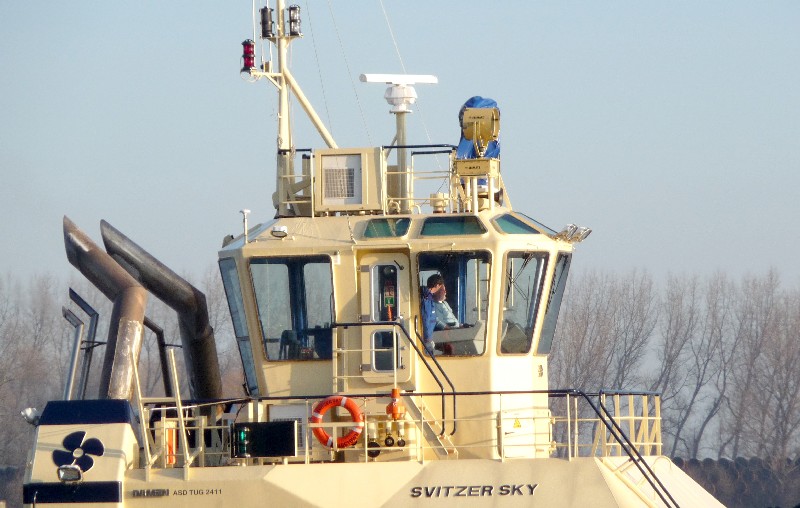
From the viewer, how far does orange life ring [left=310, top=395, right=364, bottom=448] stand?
1770cm

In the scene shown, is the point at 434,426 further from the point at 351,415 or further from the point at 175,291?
the point at 175,291

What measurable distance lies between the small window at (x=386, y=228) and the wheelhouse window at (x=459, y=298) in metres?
0.49

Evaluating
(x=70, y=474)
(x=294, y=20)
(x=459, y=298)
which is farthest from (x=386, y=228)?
(x=70, y=474)

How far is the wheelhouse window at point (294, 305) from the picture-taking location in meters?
19.1

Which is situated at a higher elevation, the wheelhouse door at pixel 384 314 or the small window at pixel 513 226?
the small window at pixel 513 226

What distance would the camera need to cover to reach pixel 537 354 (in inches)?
770

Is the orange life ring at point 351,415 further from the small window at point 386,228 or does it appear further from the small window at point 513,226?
the small window at point 513,226

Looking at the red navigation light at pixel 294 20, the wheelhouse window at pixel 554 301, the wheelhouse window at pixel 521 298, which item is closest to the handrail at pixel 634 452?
the wheelhouse window at pixel 521 298

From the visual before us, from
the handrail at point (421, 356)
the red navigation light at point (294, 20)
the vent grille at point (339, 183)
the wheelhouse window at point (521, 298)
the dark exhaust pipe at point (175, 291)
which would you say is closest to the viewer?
the handrail at point (421, 356)

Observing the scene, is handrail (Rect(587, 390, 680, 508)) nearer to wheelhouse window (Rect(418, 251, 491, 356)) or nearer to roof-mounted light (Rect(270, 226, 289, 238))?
wheelhouse window (Rect(418, 251, 491, 356))

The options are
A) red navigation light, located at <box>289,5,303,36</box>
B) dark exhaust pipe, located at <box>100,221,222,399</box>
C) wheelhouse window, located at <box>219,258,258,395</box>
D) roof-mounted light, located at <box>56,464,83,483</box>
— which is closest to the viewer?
roof-mounted light, located at <box>56,464,83,483</box>

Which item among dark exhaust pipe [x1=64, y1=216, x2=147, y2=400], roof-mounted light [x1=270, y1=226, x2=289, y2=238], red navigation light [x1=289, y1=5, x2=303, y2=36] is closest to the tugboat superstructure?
roof-mounted light [x1=270, y1=226, x2=289, y2=238]

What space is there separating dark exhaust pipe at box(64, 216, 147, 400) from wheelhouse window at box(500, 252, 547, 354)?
7.17 meters

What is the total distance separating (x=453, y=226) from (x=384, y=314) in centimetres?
145
